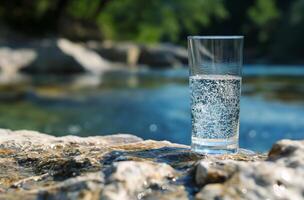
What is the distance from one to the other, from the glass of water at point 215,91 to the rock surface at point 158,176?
69 mm

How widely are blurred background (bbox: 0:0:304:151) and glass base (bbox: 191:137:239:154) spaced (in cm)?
454

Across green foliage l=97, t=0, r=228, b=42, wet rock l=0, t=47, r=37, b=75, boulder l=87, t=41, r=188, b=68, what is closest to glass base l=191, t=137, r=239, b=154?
wet rock l=0, t=47, r=37, b=75

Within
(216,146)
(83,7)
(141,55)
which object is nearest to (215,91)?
(216,146)

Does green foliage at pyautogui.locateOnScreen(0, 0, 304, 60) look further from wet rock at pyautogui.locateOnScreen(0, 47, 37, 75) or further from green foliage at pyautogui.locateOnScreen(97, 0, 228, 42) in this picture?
wet rock at pyautogui.locateOnScreen(0, 47, 37, 75)

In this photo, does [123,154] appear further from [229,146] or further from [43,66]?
[43,66]

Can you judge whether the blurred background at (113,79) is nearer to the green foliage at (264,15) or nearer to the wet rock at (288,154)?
the wet rock at (288,154)

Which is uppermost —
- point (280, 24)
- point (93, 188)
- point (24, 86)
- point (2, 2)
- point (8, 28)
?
point (280, 24)

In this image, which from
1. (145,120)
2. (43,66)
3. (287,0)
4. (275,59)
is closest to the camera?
(145,120)

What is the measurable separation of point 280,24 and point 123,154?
4959 cm

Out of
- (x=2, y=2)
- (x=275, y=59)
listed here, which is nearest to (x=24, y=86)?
(x=2, y=2)

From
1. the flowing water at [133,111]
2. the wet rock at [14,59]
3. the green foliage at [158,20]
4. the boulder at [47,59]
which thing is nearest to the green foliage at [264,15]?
the green foliage at [158,20]

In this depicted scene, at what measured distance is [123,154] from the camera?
5.49ft

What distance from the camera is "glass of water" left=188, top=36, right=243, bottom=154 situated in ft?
5.71

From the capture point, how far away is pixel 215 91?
1786mm
